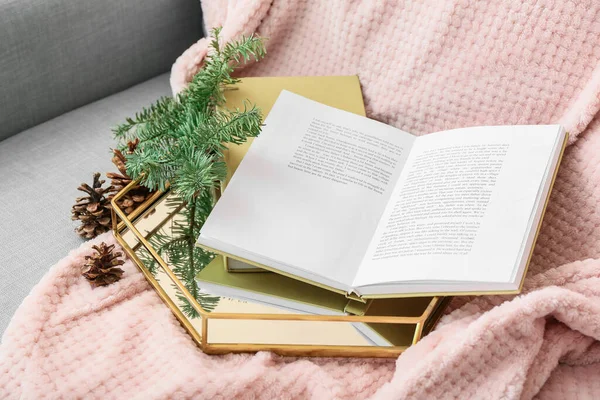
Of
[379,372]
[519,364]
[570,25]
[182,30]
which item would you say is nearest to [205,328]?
[379,372]

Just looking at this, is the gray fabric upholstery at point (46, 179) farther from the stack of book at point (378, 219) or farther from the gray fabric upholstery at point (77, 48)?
the stack of book at point (378, 219)

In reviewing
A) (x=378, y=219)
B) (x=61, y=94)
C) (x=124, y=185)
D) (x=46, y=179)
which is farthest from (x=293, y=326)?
(x=61, y=94)

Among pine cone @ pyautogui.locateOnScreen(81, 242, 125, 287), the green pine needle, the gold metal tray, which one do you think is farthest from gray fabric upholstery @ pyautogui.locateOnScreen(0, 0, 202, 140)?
the gold metal tray

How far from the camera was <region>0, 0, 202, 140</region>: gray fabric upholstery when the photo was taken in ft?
3.07

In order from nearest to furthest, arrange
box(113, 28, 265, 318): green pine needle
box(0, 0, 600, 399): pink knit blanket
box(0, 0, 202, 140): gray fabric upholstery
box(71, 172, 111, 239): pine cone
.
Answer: box(0, 0, 600, 399): pink knit blanket → box(113, 28, 265, 318): green pine needle → box(71, 172, 111, 239): pine cone → box(0, 0, 202, 140): gray fabric upholstery

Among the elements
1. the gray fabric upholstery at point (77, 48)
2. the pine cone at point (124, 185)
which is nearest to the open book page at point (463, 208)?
the pine cone at point (124, 185)

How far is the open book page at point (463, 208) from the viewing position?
0.61 meters

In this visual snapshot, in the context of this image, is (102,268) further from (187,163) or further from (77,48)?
(77,48)

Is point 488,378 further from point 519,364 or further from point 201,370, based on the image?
point 201,370

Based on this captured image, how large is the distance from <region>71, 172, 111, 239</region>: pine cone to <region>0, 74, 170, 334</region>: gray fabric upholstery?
21 mm

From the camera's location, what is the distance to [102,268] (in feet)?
A: 2.38

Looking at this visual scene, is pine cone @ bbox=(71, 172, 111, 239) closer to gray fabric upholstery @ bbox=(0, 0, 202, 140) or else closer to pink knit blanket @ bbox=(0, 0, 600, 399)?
pink knit blanket @ bbox=(0, 0, 600, 399)

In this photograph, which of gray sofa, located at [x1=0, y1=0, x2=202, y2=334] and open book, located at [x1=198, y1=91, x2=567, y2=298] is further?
gray sofa, located at [x1=0, y1=0, x2=202, y2=334]

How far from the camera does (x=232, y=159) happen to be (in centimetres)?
78
